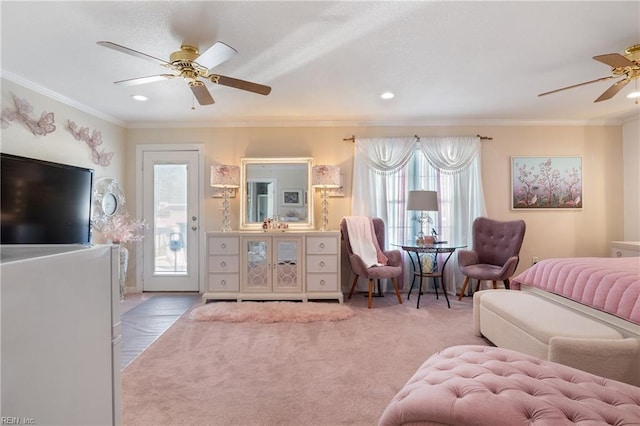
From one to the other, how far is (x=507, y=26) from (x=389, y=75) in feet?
3.16

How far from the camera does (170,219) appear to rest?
4383 millimetres

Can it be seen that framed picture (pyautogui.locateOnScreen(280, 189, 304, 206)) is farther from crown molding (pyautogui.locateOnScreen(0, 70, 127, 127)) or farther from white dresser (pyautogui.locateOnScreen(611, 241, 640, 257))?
white dresser (pyautogui.locateOnScreen(611, 241, 640, 257))

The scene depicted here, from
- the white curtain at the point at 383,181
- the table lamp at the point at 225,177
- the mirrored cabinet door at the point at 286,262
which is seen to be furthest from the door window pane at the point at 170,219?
the white curtain at the point at 383,181

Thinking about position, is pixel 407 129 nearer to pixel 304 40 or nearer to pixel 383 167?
pixel 383 167

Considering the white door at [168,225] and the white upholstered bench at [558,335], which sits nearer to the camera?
the white upholstered bench at [558,335]

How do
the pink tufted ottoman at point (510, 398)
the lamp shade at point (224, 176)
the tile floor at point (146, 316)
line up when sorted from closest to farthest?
the pink tufted ottoman at point (510, 398)
the tile floor at point (146, 316)
the lamp shade at point (224, 176)

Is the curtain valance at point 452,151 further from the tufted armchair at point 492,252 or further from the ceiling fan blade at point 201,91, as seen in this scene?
the ceiling fan blade at point 201,91

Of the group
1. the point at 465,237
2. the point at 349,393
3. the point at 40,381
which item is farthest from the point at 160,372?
the point at 465,237

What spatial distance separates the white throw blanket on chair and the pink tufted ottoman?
7.70 feet

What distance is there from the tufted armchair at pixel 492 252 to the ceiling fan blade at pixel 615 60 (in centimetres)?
197

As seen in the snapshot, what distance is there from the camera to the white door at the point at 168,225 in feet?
14.3

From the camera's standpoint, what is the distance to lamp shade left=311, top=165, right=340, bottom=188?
3.91 meters

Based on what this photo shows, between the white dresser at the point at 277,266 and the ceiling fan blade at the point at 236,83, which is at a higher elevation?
the ceiling fan blade at the point at 236,83

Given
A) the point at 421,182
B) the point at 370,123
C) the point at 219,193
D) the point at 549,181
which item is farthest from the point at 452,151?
the point at 219,193
